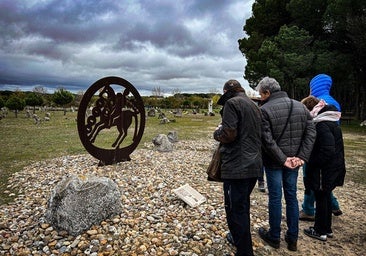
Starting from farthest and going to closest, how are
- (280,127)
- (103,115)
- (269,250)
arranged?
(103,115)
(269,250)
(280,127)

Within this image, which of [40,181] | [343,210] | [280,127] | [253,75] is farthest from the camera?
[253,75]

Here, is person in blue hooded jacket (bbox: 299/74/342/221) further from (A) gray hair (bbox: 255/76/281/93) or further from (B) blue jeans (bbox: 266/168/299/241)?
(B) blue jeans (bbox: 266/168/299/241)

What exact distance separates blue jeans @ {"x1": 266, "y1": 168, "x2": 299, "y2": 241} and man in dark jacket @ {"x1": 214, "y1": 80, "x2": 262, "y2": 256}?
46 cm

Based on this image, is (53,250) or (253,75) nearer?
(53,250)

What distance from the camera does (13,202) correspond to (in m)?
5.41

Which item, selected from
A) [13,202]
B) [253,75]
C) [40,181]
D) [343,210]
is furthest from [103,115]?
[253,75]

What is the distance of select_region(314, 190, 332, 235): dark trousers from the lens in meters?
3.97

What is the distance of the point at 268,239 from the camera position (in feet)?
12.6

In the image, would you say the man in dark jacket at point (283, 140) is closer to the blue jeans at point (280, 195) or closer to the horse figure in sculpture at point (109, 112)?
the blue jeans at point (280, 195)

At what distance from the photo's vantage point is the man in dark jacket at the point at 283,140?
341 cm

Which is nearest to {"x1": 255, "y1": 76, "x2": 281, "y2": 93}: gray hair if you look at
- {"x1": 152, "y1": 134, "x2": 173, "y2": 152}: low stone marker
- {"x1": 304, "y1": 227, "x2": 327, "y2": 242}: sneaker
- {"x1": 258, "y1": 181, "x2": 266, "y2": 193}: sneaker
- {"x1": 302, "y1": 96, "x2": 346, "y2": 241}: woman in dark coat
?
{"x1": 302, "y1": 96, "x2": 346, "y2": 241}: woman in dark coat

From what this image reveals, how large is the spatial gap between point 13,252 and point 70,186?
43.9 inches

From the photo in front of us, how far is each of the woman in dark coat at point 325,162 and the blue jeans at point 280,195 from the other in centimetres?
56

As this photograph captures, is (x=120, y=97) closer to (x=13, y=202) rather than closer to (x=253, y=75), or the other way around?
(x=13, y=202)
